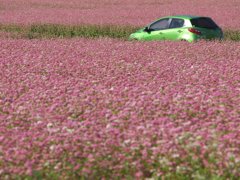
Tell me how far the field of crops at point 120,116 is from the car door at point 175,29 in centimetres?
594

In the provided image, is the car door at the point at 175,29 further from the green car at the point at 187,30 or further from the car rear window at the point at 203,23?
the car rear window at the point at 203,23

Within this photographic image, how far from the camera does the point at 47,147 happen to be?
5.68m

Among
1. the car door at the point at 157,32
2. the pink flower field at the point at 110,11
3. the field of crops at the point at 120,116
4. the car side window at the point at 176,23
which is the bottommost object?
the pink flower field at the point at 110,11

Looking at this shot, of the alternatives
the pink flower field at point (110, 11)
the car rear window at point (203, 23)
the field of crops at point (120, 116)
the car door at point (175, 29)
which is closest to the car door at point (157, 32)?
the car door at point (175, 29)

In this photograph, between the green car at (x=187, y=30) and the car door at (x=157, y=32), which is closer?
the green car at (x=187, y=30)

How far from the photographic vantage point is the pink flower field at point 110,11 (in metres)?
32.8

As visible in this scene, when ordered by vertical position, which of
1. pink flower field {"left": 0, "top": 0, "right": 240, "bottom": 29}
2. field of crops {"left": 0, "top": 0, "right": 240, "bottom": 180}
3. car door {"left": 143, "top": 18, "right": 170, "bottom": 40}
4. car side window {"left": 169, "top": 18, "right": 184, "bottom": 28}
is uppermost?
field of crops {"left": 0, "top": 0, "right": 240, "bottom": 180}

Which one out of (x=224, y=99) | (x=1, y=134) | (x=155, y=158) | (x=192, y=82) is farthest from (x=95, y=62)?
(x=155, y=158)

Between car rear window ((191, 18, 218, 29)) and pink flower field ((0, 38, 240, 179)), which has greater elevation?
pink flower field ((0, 38, 240, 179))

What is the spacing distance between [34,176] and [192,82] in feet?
14.7

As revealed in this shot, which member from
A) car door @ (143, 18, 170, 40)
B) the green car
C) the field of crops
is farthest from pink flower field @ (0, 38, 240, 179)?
car door @ (143, 18, 170, 40)

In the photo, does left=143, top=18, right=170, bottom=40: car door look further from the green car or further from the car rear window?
the car rear window

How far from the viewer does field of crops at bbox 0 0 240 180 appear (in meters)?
5.34

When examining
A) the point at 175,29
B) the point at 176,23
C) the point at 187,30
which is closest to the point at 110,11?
the point at 176,23
